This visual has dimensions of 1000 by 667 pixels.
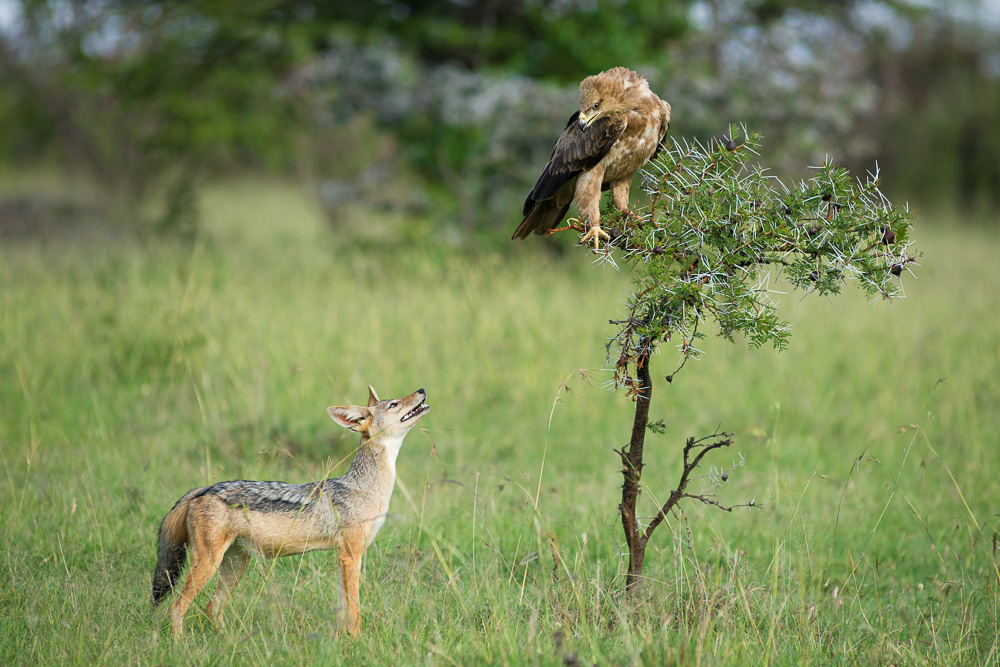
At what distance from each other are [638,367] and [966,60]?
2498 centimetres

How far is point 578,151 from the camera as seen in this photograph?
380 cm

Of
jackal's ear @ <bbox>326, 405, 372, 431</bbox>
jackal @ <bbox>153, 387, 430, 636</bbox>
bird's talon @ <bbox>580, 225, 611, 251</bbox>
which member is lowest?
jackal @ <bbox>153, 387, 430, 636</bbox>

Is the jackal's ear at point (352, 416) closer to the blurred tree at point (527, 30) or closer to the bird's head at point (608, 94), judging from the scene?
the bird's head at point (608, 94)

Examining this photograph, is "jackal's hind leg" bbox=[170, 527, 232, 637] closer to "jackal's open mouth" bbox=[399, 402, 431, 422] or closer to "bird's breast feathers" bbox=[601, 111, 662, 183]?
"jackal's open mouth" bbox=[399, 402, 431, 422]

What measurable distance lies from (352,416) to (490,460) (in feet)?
8.85

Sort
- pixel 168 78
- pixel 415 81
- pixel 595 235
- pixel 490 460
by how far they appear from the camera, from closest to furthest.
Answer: pixel 595 235 < pixel 490 460 < pixel 415 81 < pixel 168 78

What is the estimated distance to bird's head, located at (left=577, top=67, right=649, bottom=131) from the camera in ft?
12.2

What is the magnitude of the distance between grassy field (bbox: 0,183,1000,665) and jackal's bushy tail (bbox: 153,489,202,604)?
0.59 ft

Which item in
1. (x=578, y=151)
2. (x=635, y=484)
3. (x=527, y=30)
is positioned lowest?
(x=635, y=484)

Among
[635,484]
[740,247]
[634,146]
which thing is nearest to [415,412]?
[635,484]

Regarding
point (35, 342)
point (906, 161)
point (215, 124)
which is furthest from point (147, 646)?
point (906, 161)

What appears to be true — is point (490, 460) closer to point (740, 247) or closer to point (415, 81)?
point (740, 247)

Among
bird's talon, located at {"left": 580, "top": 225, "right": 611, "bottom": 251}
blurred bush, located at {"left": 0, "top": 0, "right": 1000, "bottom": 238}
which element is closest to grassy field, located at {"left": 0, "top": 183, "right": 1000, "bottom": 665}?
bird's talon, located at {"left": 580, "top": 225, "right": 611, "bottom": 251}

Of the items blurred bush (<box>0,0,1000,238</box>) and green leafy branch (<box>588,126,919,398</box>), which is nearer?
green leafy branch (<box>588,126,919,398</box>)
